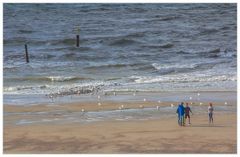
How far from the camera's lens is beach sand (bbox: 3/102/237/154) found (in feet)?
44.6

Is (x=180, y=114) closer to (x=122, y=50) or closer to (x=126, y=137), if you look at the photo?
(x=126, y=137)

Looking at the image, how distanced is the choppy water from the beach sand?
576 cm

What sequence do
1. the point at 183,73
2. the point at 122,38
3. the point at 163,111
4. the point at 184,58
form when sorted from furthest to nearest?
the point at 122,38
the point at 184,58
the point at 183,73
the point at 163,111

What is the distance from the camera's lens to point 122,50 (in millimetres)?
41344

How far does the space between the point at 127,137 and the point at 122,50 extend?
2682cm

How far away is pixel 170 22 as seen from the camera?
187ft

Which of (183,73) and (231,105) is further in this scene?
(183,73)

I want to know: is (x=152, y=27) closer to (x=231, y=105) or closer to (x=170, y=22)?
(x=170, y=22)

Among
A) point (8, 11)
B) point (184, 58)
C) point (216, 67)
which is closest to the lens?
point (216, 67)

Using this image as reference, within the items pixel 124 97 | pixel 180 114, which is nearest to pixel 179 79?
pixel 124 97

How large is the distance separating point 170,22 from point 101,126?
4174 centimetres

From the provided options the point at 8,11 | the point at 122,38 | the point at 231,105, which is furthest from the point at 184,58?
the point at 8,11

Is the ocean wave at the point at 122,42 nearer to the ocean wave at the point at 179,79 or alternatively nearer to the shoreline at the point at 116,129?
the ocean wave at the point at 179,79

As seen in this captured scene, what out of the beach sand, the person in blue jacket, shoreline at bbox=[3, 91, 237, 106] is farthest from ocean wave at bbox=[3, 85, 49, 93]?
the person in blue jacket
